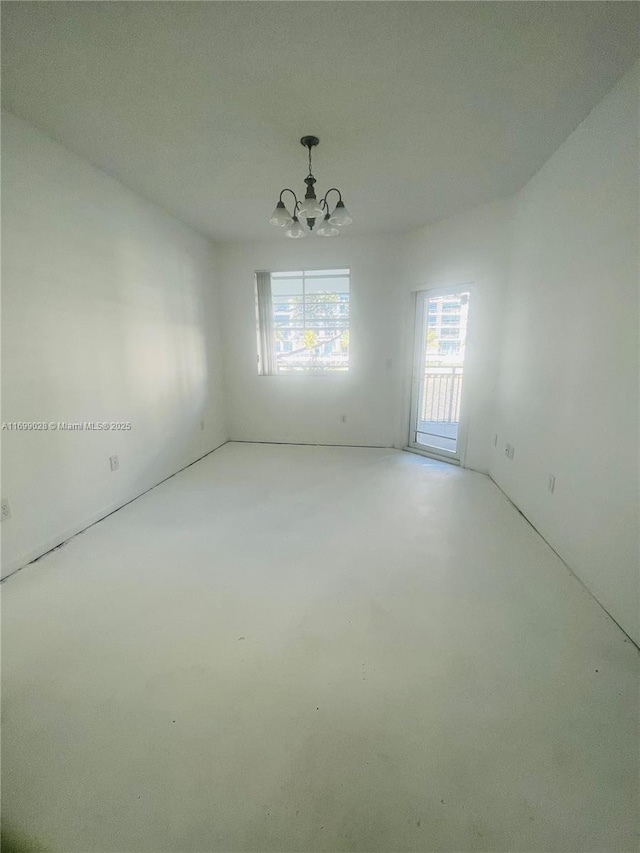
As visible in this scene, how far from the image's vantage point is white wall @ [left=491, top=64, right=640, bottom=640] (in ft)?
5.34

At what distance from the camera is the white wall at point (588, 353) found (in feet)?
5.34

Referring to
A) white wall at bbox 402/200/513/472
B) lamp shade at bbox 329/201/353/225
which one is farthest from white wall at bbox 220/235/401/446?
lamp shade at bbox 329/201/353/225

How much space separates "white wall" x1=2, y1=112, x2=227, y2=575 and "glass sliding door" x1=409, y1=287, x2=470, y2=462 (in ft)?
9.28

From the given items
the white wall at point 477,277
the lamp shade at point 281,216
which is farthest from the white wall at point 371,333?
the lamp shade at point 281,216

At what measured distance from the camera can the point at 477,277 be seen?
11.1 feet

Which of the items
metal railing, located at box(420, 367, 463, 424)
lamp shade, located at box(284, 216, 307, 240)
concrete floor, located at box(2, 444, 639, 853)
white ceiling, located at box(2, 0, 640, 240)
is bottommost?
concrete floor, located at box(2, 444, 639, 853)

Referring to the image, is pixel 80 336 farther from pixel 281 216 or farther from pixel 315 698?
Answer: pixel 315 698

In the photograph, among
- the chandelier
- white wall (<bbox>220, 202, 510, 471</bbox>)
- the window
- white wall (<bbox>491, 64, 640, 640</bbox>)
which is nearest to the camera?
white wall (<bbox>491, 64, 640, 640</bbox>)

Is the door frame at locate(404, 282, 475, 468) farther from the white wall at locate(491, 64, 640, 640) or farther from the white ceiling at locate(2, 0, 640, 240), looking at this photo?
the white ceiling at locate(2, 0, 640, 240)

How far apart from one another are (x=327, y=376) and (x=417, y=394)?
120 cm

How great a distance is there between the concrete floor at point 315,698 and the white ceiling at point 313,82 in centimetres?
262

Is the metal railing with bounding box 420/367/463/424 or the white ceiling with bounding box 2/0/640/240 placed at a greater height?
the white ceiling with bounding box 2/0/640/240

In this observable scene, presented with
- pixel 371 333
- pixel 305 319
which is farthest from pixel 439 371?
pixel 305 319

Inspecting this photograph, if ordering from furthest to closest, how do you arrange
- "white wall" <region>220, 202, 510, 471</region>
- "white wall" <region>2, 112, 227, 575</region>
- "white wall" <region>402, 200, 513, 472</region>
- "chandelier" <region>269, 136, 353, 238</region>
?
"white wall" <region>220, 202, 510, 471</region> → "white wall" <region>402, 200, 513, 472</region> → "chandelier" <region>269, 136, 353, 238</region> → "white wall" <region>2, 112, 227, 575</region>
